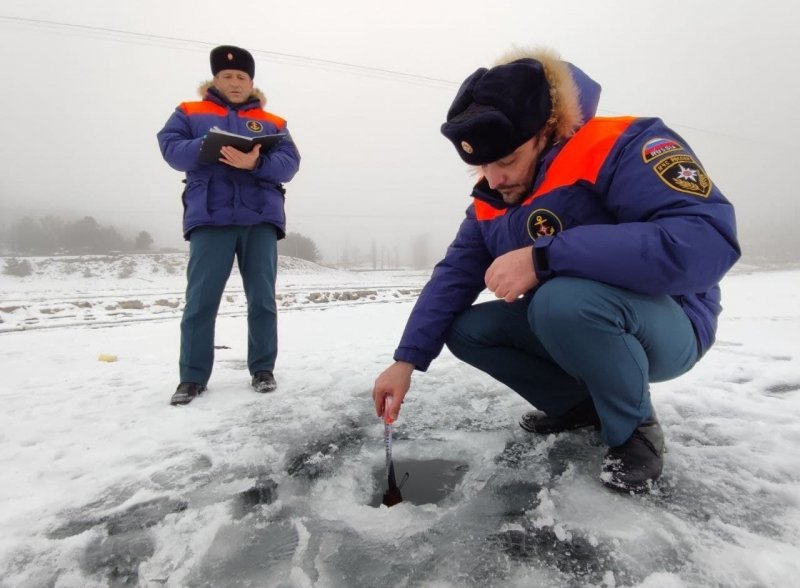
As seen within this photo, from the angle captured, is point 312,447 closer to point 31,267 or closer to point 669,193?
point 669,193

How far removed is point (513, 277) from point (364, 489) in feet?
2.82

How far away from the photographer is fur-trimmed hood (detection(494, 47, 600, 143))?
4.81ft

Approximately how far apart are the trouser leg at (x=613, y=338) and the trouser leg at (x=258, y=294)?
1772 millimetres

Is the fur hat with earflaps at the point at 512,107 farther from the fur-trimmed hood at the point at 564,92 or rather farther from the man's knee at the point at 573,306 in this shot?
the man's knee at the point at 573,306

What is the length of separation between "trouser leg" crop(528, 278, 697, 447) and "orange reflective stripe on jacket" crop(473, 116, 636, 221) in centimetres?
34

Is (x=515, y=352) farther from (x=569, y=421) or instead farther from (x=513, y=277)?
(x=513, y=277)

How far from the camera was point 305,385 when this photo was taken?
8.96 feet

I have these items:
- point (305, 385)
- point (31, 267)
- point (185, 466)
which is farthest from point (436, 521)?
→ point (31, 267)

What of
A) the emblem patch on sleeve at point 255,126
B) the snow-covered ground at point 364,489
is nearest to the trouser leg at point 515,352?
the snow-covered ground at point 364,489

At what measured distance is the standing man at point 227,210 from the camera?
8.51ft

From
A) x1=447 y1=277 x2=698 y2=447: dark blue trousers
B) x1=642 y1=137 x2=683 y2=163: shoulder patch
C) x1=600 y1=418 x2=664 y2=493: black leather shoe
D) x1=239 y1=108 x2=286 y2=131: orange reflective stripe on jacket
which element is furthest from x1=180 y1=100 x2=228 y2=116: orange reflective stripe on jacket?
x1=600 y1=418 x2=664 y2=493: black leather shoe

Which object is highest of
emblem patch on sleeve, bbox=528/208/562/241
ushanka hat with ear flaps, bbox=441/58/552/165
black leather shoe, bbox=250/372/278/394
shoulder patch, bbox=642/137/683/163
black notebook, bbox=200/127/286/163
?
black notebook, bbox=200/127/286/163

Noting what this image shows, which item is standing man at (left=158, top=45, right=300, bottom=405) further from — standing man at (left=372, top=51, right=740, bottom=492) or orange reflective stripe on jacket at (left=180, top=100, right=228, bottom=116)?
standing man at (left=372, top=51, right=740, bottom=492)

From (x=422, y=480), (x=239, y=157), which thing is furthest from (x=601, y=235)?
(x=239, y=157)
